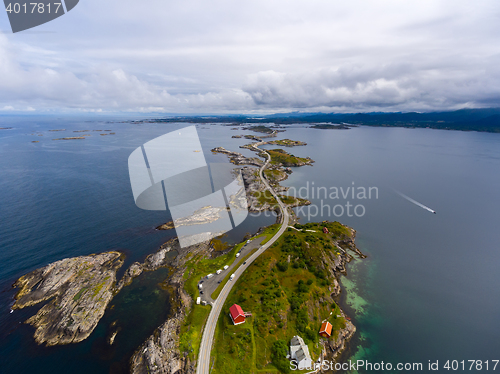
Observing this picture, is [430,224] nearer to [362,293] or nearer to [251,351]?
[362,293]

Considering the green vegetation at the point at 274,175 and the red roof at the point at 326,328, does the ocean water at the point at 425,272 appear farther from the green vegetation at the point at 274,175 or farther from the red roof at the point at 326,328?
the green vegetation at the point at 274,175

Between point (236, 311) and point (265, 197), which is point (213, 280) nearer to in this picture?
point (236, 311)

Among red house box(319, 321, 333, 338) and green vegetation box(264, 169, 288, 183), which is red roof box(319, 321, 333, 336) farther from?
green vegetation box(264, 169, 288, 183)

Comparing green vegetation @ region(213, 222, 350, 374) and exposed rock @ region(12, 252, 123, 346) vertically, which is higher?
green vegetation @ region(213, 222, 350, 374)

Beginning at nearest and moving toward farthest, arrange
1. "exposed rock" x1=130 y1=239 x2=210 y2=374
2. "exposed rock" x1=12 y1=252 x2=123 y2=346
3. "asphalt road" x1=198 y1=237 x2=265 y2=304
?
"exposed rock" x1=130 y1=239 x2=210 y2=374 → "exposed rock" x1=12 y1=252 x2=123 y2=346 → "asphalt road" x1=198 y1=237 x2=265 y2=304

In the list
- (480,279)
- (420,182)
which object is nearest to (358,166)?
(420,182)

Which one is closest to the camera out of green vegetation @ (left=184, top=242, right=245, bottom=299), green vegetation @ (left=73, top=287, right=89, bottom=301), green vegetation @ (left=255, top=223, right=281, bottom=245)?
green vegetation @ (left=73, top=287, right=89, bottom=301)

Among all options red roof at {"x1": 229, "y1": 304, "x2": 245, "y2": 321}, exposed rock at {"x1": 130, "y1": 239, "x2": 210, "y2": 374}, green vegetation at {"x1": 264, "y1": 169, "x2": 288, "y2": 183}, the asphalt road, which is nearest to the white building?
red roof at {"x1": 229, "y1": 304, "x2": 245, "y2": 321}
